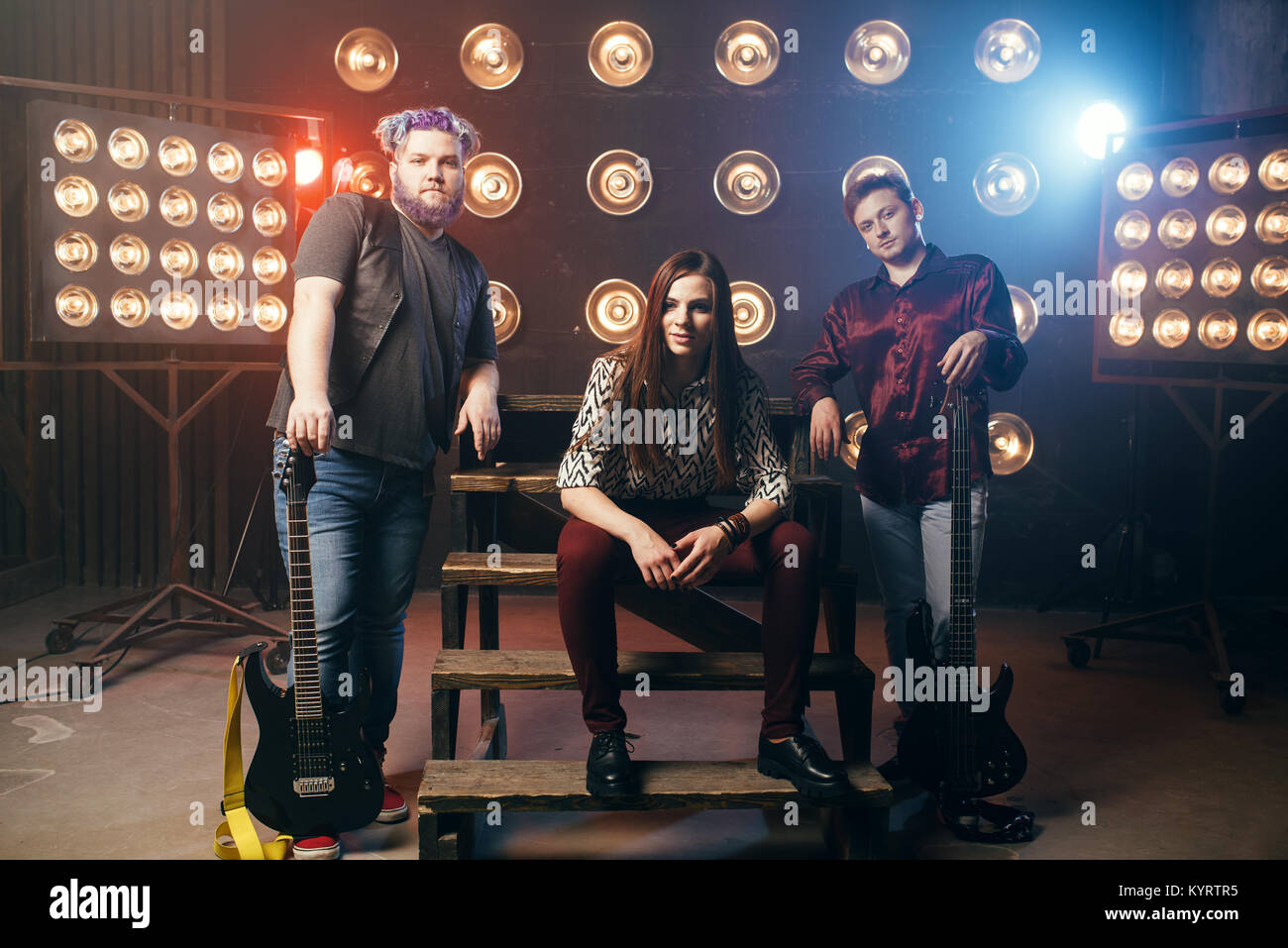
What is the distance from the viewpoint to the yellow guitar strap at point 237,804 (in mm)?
2367

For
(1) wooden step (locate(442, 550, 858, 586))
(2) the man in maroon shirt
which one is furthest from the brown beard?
(2) the man in maroon shirt

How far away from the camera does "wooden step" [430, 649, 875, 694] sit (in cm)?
254

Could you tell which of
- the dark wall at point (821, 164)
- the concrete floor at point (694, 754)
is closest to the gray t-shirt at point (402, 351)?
the concrete floor at point (694, 754)

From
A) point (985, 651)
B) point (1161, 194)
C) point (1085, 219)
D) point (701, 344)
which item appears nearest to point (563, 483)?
point (701, 344)

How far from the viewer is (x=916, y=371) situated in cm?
307

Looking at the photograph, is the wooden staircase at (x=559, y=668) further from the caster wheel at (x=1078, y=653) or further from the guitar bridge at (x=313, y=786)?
the caster wheel at (x=1078, y=653)

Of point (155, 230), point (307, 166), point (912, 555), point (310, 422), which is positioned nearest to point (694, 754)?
point (912, 555)

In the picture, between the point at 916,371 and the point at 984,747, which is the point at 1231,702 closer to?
the point at 984,747

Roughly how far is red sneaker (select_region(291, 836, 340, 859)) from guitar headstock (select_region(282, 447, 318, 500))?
0.86 m

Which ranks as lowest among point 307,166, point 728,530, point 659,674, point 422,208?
point 659,674

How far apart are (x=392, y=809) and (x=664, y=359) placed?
1.45 metres

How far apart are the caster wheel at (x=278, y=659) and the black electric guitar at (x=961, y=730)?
269 cm

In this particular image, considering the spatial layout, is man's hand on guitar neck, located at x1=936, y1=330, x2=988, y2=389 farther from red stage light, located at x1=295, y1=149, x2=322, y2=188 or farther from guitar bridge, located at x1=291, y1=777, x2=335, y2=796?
red stage light, located at x1=295, y1=149, x2=322, y2=188

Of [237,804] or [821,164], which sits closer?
[237,804]
